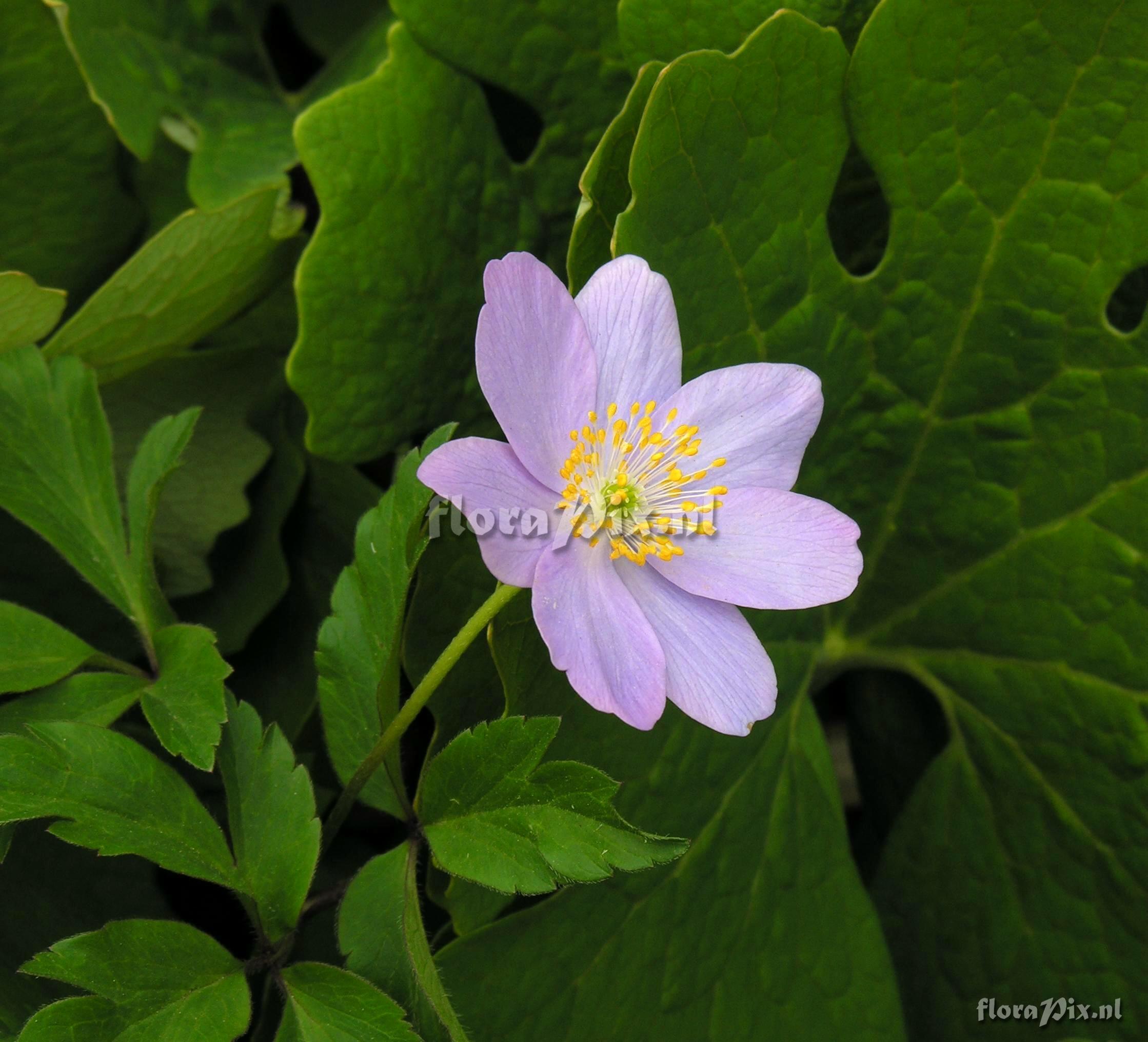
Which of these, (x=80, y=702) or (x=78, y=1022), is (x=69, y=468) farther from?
(x=78, y=1022)

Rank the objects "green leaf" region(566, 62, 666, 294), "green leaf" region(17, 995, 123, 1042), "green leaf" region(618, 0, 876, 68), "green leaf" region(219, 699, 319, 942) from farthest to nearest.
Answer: "green leaf" region(618, 0, 876, 68)
"green leaf" region(566, 62, 666, 294)
"green leaf" region(219, 699, 319, 942)
"green leaf" region(17, 995, 123, 1042)

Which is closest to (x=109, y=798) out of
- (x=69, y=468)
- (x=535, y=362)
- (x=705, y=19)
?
(x=69, y=468)

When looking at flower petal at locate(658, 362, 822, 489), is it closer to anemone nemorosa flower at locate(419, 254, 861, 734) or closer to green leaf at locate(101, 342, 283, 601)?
anemone nemorosa flower at locate(419, 254, 861, 734)

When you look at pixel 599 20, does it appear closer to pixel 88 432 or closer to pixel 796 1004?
pixel 88 432

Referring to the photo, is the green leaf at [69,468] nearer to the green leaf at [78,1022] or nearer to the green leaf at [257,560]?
the green leaf at [257,560]

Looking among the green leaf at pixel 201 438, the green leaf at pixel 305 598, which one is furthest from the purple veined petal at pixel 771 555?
the green leaf at pixel 201 438

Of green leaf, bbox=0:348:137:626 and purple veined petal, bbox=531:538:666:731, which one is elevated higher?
green leaf, bbox=0:348:137:626

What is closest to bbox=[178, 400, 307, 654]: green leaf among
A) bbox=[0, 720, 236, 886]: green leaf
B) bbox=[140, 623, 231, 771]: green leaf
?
bbox=[140, 623, 231, 771]: green leaf
